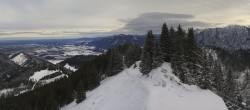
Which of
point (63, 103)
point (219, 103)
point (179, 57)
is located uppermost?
point (179, 57)

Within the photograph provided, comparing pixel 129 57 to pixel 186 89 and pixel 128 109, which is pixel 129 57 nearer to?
pixel 186 89

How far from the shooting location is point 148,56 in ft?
240

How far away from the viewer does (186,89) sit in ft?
186

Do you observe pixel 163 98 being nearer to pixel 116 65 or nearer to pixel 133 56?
pixel 116 65

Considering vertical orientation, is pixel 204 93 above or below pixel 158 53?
below

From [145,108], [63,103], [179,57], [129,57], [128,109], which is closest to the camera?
[145,108]

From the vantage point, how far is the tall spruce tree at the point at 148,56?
236 ft

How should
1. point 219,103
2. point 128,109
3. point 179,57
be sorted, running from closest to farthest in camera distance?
1. point 128,109
2. point 219,103
3. point 179,57

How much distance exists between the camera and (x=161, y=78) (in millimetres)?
60000

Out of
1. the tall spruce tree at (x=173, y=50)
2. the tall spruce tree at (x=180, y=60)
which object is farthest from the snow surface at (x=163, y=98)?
the tall spruce tree at (x=180, y=60)

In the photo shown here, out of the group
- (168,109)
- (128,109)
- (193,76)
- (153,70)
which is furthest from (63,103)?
(168,109)

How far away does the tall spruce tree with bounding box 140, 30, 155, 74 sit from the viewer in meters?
72.1

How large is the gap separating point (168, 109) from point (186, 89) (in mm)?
14328

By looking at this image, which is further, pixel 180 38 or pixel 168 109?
pixel 180 38
